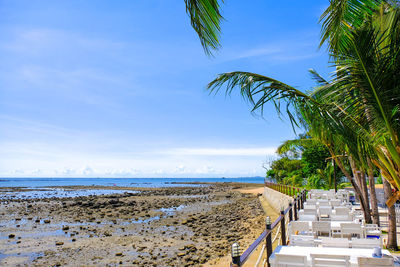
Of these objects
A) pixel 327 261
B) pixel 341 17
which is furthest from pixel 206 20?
pixel 327 261

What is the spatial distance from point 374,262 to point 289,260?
1208 millimetres

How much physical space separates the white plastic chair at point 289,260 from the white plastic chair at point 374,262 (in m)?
0.80

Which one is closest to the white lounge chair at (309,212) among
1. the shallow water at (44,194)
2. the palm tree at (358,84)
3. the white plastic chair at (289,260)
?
the palm tree at (358,84)

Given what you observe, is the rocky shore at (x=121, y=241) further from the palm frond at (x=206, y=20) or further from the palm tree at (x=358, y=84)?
the palm frond at (x=206, y=20)

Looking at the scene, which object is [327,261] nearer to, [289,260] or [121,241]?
[289,260]

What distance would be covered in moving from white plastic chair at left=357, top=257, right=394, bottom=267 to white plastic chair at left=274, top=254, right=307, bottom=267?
803 mm

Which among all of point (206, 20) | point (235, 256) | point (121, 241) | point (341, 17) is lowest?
point (121, 241)

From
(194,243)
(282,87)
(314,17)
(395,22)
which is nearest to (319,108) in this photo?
(282,87)

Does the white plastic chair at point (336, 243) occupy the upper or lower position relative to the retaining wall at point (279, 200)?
upper

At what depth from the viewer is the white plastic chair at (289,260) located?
470cm

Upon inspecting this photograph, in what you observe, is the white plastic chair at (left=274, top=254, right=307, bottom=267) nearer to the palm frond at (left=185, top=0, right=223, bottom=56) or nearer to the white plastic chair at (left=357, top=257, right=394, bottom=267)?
the white plastic chair at (left=357, top=257, right=394, bottom=267)

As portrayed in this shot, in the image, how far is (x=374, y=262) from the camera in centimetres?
450

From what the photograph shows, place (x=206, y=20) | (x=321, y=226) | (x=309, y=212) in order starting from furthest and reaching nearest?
(x=309, y=212)
(x=321, y=226)
(x=206, y=20)

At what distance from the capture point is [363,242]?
225 inches
